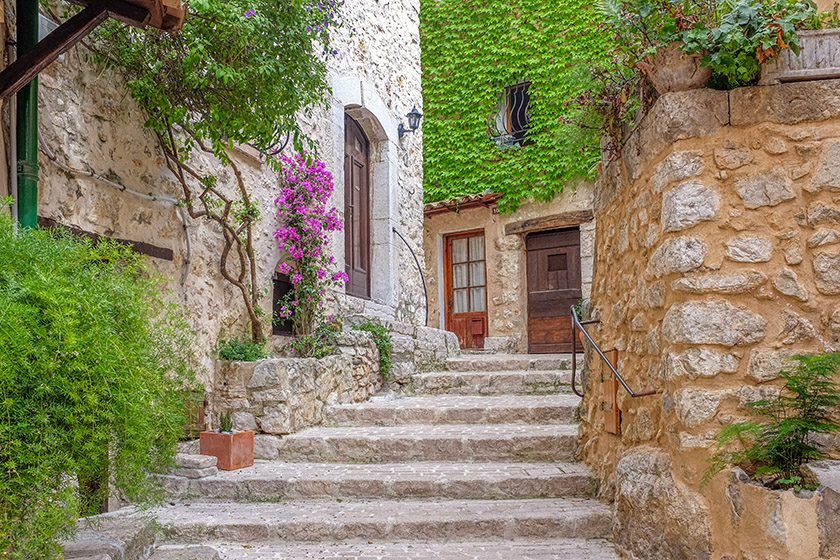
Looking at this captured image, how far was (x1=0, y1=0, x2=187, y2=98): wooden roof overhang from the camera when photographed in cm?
275

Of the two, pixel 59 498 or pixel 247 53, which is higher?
pixel 247 53

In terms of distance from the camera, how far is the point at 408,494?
359 cm

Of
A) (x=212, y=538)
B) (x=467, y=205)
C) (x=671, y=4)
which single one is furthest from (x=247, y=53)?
(x=467, y=205)

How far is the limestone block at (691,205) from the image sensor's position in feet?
8.07

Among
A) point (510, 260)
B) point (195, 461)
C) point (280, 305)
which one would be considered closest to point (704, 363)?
point (195, 461)

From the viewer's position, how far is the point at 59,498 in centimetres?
173

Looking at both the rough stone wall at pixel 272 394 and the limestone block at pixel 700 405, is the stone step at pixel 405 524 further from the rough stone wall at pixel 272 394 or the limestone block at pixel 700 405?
the rough stone wall at pixel 272 394

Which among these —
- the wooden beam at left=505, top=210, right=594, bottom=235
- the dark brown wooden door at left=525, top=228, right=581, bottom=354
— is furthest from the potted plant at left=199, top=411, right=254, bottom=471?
the wooden beam at left=505, top=210, right=594, bottom=235

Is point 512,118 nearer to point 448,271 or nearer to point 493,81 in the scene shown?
point 493,81

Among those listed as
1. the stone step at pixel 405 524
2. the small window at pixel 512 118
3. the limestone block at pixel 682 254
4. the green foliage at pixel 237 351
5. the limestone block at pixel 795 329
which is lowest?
the stone step at pixel 405 524

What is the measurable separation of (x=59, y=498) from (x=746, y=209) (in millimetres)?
2433

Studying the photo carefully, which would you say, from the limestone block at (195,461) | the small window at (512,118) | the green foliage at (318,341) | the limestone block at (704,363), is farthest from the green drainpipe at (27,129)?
the small window at (512,118)

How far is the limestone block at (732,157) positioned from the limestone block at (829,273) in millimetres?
437

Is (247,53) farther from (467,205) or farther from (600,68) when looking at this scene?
(467,205)
